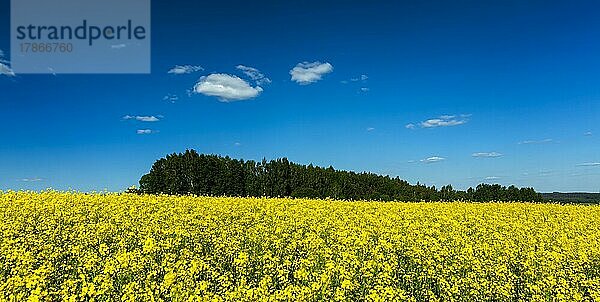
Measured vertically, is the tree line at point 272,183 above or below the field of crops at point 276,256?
above

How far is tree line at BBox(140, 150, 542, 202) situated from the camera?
99.7ft

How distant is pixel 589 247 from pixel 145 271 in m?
10.0

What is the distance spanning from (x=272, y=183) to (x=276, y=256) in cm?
2205

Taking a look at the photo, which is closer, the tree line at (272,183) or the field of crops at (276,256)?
the field of crops at (276,256)

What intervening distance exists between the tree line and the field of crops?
14.1 meters

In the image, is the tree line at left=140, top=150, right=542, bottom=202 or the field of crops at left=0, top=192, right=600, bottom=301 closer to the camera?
the field of crops at left=0, top=192, right=600, bottom=301

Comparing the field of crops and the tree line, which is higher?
the tree line

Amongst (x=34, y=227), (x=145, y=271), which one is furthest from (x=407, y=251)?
(x=34, y=227)

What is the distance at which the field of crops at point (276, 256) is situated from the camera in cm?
729

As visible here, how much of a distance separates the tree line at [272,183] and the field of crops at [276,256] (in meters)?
14.1

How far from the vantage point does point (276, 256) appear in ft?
33.2

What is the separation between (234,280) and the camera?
8828 millimetres

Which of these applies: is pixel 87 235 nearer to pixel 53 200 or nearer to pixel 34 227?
pixel 34 227

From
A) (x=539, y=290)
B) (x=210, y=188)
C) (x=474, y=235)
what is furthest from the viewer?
(x=210, y=188)
